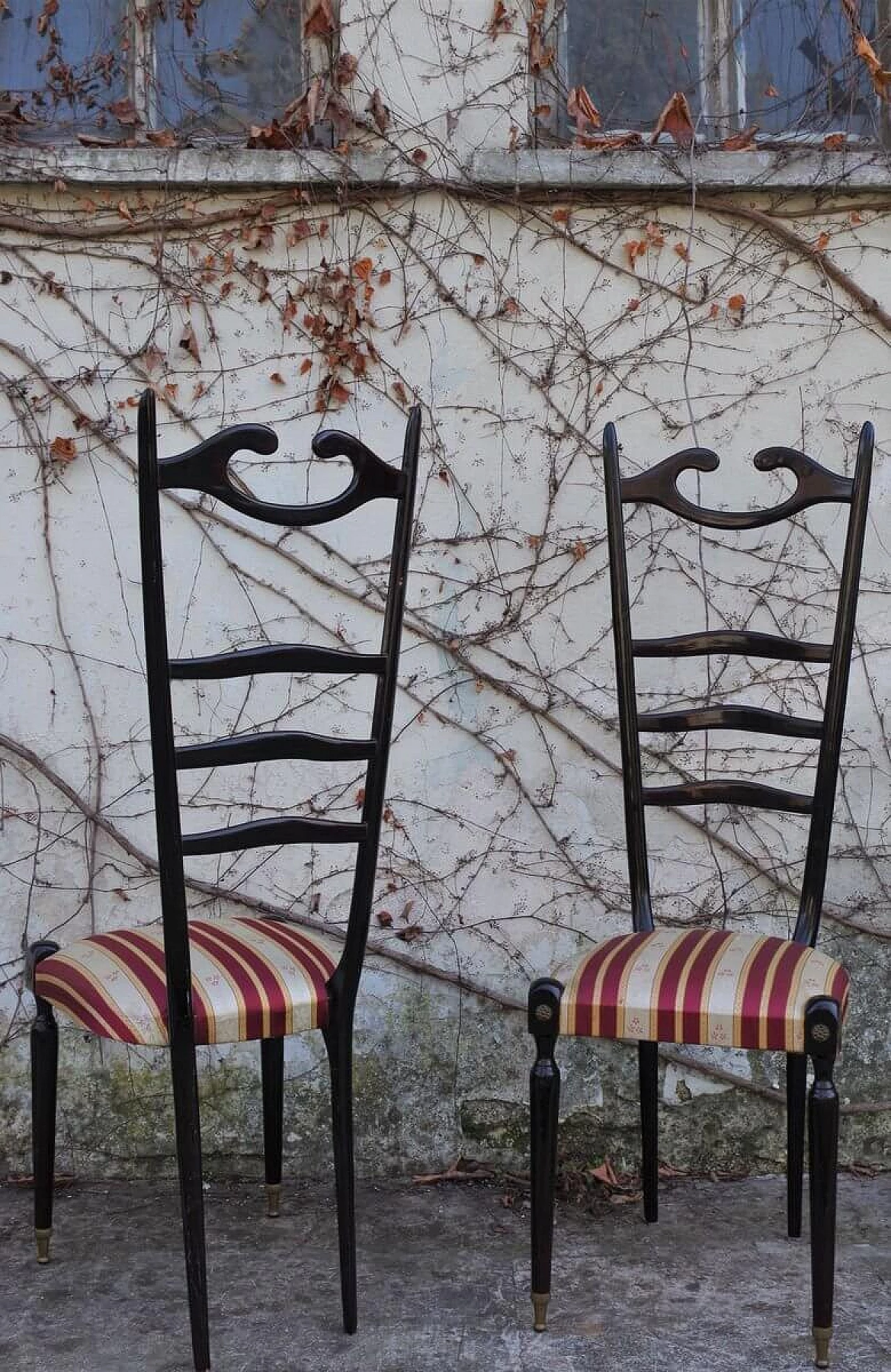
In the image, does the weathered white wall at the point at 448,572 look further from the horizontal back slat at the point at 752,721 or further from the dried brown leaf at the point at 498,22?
the horizontal back slat at the point at 752,721

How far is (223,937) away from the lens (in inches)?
79.7

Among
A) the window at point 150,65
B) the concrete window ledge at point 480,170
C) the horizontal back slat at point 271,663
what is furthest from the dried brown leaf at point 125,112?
the horizontal back slat at point 271,663

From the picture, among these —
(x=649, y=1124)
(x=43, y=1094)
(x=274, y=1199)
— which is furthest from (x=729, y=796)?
(x=43, y=1094)

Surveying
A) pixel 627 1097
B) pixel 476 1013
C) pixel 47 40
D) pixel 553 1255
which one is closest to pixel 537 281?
pixel 47 40

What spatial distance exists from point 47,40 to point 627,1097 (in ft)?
7.60

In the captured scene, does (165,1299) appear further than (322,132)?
No

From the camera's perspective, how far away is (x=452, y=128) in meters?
2.61

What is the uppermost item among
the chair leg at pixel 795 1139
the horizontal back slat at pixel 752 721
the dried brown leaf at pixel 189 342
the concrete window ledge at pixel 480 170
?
the concrete window ledge at pixel 480 170

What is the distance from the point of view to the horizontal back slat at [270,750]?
179 centimetres

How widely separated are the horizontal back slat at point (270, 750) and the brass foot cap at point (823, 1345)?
972 mm

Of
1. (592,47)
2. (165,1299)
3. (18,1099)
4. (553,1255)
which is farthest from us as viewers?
(592,47)

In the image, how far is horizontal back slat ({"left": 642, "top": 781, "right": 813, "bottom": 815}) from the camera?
2256mm

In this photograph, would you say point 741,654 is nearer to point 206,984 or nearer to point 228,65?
point 206,984

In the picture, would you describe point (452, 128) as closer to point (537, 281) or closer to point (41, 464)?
point (537, 281)
